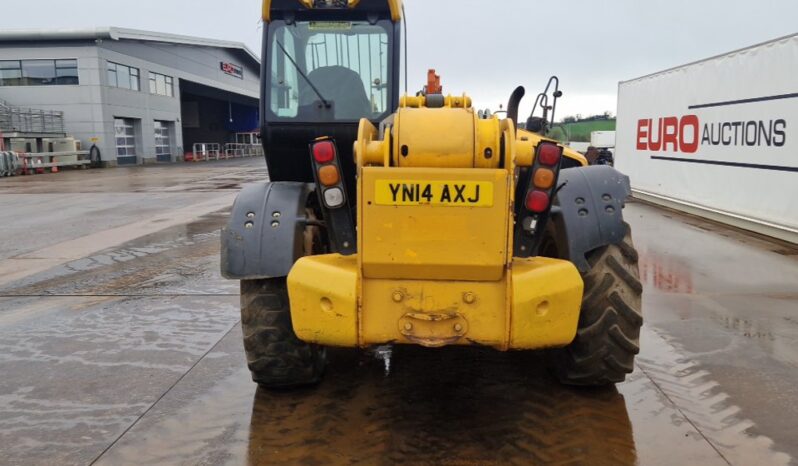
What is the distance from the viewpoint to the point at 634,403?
3898 mm

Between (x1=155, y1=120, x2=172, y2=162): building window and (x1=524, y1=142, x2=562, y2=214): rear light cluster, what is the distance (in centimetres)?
4324

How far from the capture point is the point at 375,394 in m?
4.03

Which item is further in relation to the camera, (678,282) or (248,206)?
(678,282)

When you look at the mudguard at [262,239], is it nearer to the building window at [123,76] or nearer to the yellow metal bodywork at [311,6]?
the yellow metal bodywork at [311,6]

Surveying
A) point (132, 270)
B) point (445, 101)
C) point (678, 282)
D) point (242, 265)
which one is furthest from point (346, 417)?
point (132, 270)

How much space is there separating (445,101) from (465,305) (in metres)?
1.95

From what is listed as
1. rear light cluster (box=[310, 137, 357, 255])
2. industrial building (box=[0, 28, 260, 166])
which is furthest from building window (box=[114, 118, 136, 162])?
rear light cluster (box=[310, 137, 357, 255])

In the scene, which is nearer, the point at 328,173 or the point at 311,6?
the point at 328,173

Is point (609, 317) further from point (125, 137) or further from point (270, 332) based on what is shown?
point (125, 137)

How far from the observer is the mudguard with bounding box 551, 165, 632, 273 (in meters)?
3.65

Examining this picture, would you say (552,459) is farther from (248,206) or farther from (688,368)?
(248,206)

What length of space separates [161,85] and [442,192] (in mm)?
43279

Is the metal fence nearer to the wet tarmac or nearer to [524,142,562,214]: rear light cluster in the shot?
the wet tarmac

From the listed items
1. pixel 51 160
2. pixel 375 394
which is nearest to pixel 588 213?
pixel 375 394
